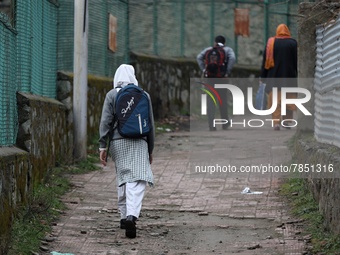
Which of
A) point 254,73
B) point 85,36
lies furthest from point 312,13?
point 254,73

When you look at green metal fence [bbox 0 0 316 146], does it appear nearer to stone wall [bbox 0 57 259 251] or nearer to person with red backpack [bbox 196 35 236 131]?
stone wall [bbox 0 57 259 251]

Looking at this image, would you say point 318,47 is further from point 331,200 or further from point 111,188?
point 331,200

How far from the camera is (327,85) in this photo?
35.7 feet

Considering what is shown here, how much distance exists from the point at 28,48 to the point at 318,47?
3.64 meters

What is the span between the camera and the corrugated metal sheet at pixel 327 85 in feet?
32.6

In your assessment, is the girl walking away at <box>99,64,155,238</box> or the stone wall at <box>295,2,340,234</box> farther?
the girl walking away at <box>99,64,155,238</box>

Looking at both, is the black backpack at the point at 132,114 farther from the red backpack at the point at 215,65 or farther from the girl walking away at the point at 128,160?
the red backpack at the point at 215,65

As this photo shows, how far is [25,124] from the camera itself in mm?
10797

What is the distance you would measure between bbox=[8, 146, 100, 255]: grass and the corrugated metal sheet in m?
2.96

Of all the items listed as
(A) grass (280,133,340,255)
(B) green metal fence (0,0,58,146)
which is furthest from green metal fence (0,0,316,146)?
(A) grass (280,133,340,255)

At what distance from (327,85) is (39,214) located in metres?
3.50

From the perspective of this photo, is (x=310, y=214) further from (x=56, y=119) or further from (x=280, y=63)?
(x=280, y=63)

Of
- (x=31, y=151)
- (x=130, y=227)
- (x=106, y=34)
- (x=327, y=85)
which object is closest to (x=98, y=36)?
(x=106, y=34)

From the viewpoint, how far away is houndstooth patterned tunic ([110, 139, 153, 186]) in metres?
9.40
